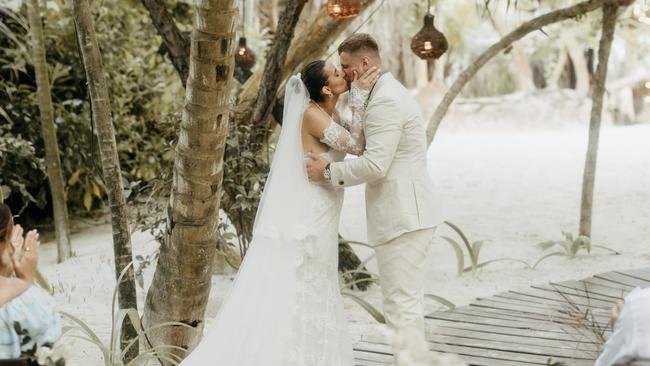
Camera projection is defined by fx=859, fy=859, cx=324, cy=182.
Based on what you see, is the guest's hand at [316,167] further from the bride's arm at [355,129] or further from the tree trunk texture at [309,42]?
the tree trunk texture at [309,42]

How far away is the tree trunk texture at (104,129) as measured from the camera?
148 inches

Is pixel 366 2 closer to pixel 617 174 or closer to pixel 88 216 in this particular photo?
pixel 88 216

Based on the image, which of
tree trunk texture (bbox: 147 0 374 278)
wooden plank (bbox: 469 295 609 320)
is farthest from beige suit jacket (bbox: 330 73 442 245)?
tree trunk texture (bbox: 147 0 374 278)

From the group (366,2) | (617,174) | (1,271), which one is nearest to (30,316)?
(1,271)

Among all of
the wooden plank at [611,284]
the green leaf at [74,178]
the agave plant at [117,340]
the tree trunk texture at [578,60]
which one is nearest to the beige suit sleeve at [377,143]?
the agave plant at [117,340]

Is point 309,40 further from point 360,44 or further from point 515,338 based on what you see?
point 515,338

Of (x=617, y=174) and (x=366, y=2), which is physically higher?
(x=366, y=2)

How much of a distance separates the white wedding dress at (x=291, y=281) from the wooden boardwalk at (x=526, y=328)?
304mm

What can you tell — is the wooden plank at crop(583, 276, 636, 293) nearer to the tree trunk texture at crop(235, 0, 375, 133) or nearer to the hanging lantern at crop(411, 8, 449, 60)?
the hanging lantern at crop(411, 8, 449, 60)

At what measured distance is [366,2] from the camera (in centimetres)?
621

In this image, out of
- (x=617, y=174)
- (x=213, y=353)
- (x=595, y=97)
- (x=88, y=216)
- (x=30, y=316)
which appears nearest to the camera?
(x=30, y=316)

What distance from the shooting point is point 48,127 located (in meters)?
6.70

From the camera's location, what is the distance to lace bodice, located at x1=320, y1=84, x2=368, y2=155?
350 centimetres

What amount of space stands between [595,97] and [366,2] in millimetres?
2126
